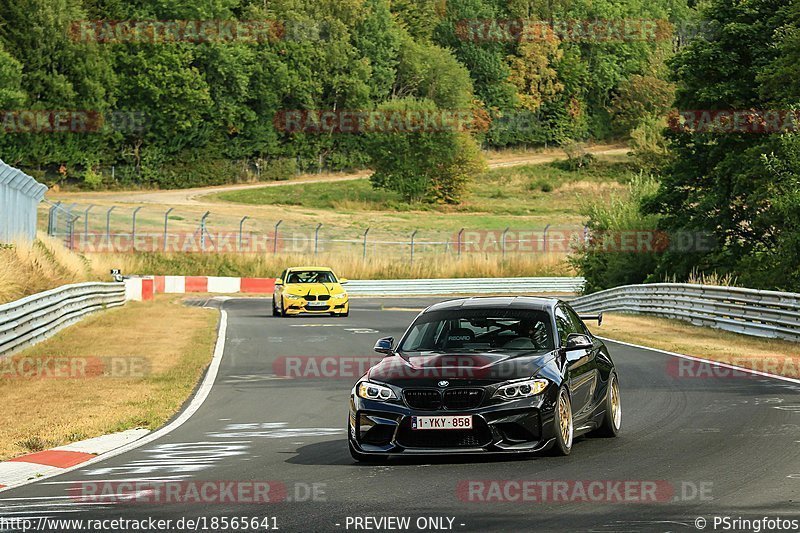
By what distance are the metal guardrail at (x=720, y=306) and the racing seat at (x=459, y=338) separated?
1397cm

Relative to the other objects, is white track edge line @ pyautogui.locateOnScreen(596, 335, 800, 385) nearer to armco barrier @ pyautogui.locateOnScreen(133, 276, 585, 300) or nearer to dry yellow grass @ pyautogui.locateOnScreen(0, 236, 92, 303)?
dry yellow grass @ pyautogui.locateOnScreen(0, 236, 92, 303)

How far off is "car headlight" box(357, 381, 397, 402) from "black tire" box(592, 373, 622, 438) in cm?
247

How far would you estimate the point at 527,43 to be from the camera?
13712 cm

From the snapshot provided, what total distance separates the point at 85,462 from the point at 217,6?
3782 inches

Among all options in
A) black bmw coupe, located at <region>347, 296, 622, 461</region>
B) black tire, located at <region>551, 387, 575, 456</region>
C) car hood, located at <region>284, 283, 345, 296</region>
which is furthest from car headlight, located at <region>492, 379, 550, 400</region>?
car hood, located at <region>284, 283, 345, 296</region>

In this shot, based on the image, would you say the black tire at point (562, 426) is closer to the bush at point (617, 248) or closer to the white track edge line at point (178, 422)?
the white track edge line at point (178, 422)

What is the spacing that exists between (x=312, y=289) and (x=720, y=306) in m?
12.5

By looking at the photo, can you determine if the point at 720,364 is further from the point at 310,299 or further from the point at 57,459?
the point at 310,299

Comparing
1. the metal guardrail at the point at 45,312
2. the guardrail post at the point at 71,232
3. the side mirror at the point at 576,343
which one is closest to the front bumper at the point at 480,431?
the side mirror at the point at 576,343

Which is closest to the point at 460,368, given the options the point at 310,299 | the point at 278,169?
the point at 310,299

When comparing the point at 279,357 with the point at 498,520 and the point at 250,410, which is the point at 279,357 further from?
the point at 498,520

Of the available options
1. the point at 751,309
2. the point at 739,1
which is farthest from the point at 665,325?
the point at 739,1

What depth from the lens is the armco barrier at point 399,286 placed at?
54750mm

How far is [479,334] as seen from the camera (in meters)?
11.6
